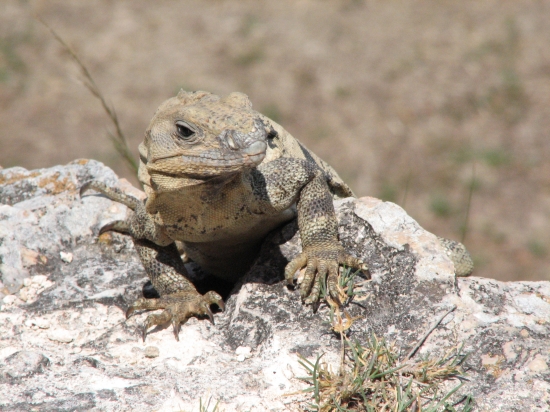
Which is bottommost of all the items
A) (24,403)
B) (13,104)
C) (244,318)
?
(24,403)

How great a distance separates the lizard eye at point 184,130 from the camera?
329 centimetres

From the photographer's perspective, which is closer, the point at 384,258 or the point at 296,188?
the point at 384,258

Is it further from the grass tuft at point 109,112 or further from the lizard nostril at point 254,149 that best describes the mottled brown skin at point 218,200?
the grass tuft at point 109,112

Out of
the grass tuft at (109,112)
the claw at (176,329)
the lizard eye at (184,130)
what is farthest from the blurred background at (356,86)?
the lizard eye at (184,130)

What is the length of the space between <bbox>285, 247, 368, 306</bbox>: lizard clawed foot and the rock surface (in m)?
0.08

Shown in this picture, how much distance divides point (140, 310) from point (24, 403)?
99 cm

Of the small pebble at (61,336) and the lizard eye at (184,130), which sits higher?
the lizard eye at (184,130)

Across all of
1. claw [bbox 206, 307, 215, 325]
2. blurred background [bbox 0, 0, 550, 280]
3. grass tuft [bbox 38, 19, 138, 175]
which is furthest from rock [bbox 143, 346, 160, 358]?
blurred background [bbox 0, 0, 550, 280]

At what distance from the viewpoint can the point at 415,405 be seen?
292 centimetres

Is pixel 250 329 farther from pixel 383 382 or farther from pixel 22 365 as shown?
pixel 22 365

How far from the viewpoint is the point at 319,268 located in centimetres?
362

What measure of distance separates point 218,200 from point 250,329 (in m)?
0.72

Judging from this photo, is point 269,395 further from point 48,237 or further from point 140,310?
point 48,237

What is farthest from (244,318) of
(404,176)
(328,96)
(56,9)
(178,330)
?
(56,9)
